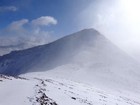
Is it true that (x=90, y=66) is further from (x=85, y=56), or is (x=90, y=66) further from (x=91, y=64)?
(x=85, y=56)

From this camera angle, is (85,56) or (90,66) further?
(85,56)

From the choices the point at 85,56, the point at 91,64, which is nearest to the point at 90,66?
the point at 91,64

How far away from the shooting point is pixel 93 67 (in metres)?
130

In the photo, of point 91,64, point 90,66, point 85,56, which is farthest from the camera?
point 85,56

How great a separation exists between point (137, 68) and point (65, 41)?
74833 millimetres

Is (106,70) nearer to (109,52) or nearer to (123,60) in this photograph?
(123,60)

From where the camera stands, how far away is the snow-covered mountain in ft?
343

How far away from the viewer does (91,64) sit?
448 ft

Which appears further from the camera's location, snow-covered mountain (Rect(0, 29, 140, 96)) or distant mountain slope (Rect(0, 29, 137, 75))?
distant mountain slope (Rect(0, 29, 137, 75))

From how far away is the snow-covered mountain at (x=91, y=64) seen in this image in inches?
4122

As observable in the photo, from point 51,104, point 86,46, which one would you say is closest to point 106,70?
point 86,46

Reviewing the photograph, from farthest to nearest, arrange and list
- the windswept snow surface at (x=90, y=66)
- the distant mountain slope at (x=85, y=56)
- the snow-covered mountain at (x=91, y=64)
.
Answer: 1. the distant mountain slope at (x=85, y=56)
2. the snow-covered mountain at (x=91, y=64)
3. the windswept snow surface at (x=90, y=66)

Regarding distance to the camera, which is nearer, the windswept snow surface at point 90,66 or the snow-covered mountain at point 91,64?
the windswept snow surface at point 90,66

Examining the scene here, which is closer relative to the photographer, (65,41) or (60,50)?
(60,50)
